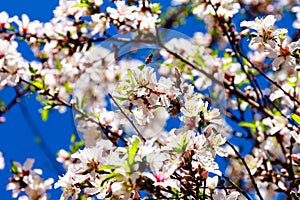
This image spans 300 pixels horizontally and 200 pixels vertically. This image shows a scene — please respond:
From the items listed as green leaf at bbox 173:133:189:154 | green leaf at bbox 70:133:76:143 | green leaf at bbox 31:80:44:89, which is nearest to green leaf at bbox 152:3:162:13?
green leaf at bbox 31:80:44:89

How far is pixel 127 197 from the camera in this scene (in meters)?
1.14

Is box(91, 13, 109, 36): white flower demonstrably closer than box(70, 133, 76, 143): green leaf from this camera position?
Yes

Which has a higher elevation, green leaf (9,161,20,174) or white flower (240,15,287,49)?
green leaf (9,161,20,174)

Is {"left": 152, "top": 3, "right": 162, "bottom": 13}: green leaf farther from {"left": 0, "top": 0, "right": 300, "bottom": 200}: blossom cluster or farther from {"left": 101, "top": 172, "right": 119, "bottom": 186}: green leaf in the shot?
{"left": 101, "top": 172, "right": 119, "bottom": 186}: green leaf

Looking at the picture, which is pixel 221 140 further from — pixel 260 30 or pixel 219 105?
pixel 260 30

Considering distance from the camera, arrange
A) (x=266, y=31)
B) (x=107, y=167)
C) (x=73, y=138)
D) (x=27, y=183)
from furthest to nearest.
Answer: (x=73, y=138), (x=27, y=183), (x=266, y=31), (x=107, y=167)

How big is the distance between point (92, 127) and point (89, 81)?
38 cm

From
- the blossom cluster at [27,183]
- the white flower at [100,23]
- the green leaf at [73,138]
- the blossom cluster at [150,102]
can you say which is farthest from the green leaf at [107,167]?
the green leaf at [73,138]

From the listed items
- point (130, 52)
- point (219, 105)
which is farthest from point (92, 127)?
point (219, 105)

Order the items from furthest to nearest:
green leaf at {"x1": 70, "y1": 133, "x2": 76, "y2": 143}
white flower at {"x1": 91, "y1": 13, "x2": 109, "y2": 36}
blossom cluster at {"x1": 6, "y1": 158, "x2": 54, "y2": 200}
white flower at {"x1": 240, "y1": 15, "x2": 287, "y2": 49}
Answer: green leaf at {"x1": 70, "y1": 133, "x2": 76, "y2": 143} → blossom cluster at {"x1": 6, "y1": 158, "x2": 54, "y2": 200} → white flower at {"x1": 91, "y1": 13, "x2": 109, "y2": 36} → white flower at {"x1": 240, "y1": 15, "x2": 287, "y2": 49}

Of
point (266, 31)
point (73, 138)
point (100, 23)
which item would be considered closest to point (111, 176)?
point (266, 31)

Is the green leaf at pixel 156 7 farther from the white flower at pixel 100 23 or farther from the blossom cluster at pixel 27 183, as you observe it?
the blossom cluster at pixel 27 183

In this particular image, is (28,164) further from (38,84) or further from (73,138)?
(38,84)

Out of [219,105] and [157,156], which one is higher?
[219,105]
